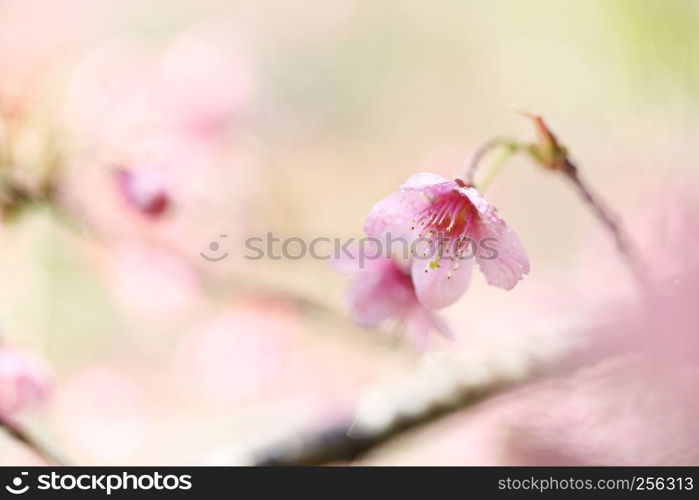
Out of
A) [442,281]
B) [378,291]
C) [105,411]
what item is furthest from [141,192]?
[105,411]

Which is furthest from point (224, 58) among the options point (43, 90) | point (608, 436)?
point (608, 436)

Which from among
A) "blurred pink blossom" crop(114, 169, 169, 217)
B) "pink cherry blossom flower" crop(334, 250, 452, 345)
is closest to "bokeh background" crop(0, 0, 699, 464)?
"blurred pink blossom" crop(114, 169, 169, 217)

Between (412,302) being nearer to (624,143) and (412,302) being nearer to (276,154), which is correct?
(624,143)

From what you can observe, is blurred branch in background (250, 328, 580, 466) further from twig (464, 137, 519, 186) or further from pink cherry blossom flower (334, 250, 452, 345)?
twig (464, 137, 519, 186)

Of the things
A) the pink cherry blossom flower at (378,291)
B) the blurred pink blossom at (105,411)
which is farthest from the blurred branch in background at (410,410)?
the blurred pink blossom at (105,411)

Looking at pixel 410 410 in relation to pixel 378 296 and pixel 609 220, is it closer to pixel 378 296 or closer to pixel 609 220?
pixel 378 296

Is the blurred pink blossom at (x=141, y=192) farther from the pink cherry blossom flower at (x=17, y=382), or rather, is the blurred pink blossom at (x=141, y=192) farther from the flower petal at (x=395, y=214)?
the flower petal at (x=395, y=214)
